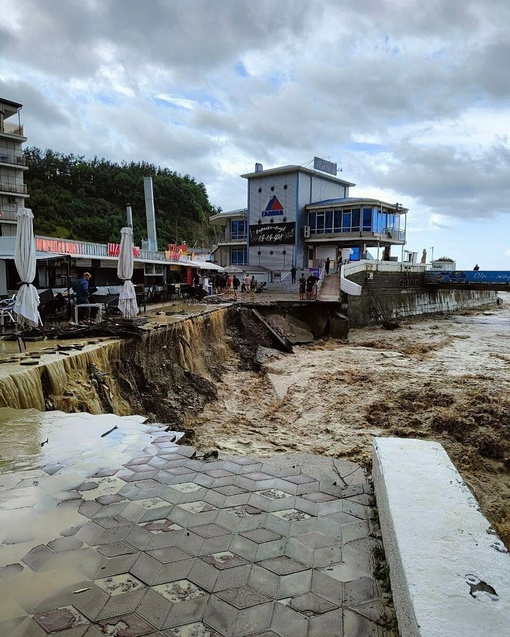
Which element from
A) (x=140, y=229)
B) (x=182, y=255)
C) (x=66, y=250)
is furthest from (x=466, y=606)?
(x=140, y=229)

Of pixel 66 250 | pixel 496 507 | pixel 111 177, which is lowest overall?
pixel 496 507

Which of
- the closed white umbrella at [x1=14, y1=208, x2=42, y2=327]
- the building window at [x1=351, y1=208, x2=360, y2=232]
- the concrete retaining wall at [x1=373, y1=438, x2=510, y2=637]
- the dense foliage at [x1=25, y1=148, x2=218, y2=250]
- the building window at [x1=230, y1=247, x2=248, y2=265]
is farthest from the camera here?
the dense foliage at [x1=25, y1=148, x2=218, y2=250]

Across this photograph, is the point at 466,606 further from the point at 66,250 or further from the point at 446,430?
the point at 66,250

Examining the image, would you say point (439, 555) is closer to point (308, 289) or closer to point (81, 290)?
point (81, 290)

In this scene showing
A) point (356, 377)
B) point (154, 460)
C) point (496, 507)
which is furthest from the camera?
point (356, 377)

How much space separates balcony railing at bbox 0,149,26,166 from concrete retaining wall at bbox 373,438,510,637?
46543 millimetres

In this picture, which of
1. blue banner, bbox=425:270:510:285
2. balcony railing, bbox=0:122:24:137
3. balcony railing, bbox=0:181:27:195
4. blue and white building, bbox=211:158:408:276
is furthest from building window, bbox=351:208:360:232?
balcony railing, bbox=0:122:24:137

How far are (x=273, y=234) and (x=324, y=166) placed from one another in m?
8.34

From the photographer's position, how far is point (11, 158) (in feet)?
134

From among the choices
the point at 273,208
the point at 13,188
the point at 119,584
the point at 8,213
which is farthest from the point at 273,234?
the point at 119,584

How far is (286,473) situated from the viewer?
4.52 metres

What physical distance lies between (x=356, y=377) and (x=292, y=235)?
24118mm

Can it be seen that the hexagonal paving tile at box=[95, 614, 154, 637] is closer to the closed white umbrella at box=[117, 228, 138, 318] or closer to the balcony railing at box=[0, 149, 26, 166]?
the closed white umbrella at box=[117, 228, 138, 318]

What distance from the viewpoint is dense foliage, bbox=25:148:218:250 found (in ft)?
184
